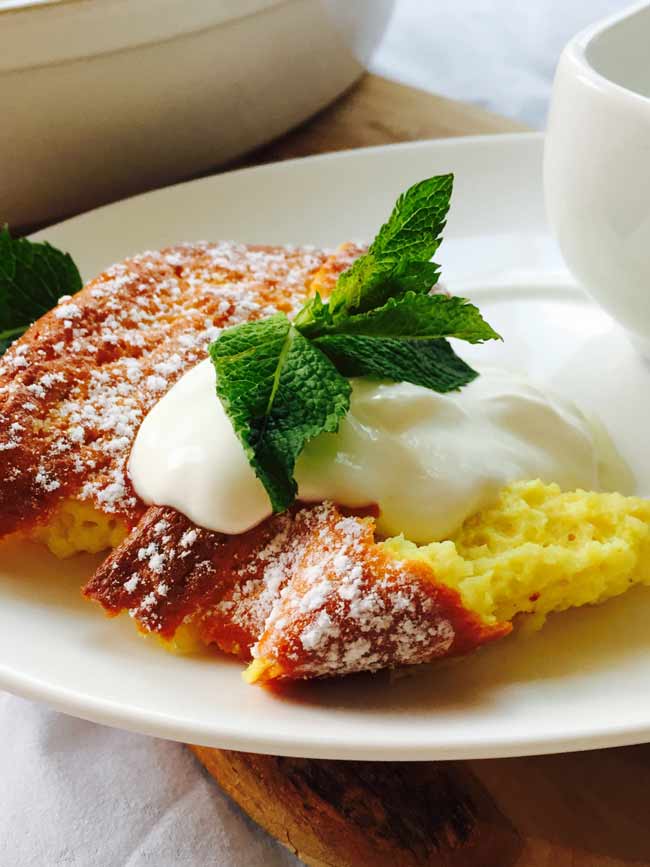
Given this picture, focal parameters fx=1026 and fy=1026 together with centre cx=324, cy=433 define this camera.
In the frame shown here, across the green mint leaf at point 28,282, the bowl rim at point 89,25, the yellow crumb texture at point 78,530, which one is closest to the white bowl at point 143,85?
the bowl rim at point 89,25

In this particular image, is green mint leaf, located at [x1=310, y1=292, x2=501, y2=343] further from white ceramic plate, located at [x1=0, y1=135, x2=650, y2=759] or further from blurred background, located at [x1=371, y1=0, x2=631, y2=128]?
blurred background, located at [x1=371, y1=0, x2=631, y2=128]

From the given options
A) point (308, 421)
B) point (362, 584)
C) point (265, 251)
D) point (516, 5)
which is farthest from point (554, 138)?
point (516, 5)

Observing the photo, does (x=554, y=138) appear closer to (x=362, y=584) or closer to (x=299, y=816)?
(x=362, y=584)

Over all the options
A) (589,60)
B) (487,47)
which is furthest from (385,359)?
(487,47)

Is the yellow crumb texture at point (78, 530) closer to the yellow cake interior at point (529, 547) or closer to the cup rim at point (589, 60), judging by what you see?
the yellow cake interior at point (529, 547)

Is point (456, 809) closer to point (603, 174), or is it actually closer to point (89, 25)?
point (603, 174)

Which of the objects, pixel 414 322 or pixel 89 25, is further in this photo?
pixel 89 25
